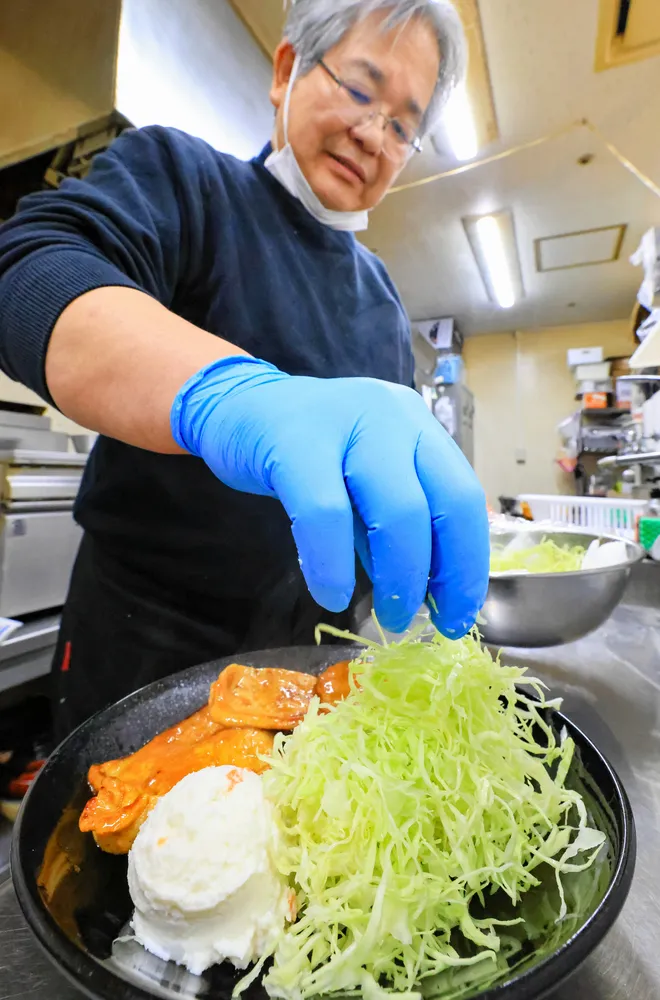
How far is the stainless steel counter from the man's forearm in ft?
1.82

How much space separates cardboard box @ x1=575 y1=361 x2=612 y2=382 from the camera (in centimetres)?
660

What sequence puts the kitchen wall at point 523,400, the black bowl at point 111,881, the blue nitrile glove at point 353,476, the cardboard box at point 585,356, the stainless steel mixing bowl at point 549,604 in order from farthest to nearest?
1. the kitchen wall at point 523,400
2. the cardboard box at point 585,356
3. the stainless steel mixing bowl at point 549,604
4. the blue nitrile glove at point 353,476
5. the black bowl at point 111,881

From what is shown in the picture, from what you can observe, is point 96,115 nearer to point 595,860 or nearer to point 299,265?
point 299,265

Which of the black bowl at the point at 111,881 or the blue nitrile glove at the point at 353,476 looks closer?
the black bowl at the point at 111,881

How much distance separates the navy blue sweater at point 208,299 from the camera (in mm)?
948

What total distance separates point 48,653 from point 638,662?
2.21 metres

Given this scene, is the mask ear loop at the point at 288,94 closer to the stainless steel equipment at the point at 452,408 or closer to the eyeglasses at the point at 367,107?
the eyeglasses at the point at 367,107

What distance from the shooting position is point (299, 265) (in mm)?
1310

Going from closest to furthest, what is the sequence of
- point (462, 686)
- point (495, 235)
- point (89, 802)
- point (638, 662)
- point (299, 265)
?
point (89, 802), point (462, 686), point (638, 662), point (299, 265), point (495, 235)

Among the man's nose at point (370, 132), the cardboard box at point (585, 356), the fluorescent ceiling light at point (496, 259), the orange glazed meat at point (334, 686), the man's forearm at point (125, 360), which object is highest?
the fluorescent ceiling light at point (496, 259)

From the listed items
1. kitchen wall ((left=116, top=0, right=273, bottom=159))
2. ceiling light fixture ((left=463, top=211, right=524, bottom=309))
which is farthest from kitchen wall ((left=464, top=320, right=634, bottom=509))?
kitchen wall ((left=116, top=0, right=273, bottom=159))

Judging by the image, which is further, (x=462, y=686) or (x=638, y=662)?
(x=638, y=662)

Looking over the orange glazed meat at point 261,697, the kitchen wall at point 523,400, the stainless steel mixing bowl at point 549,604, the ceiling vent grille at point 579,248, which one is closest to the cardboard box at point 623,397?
the kitchen wall at point 523,400

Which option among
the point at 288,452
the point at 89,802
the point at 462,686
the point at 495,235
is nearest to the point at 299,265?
the point at 288,452
